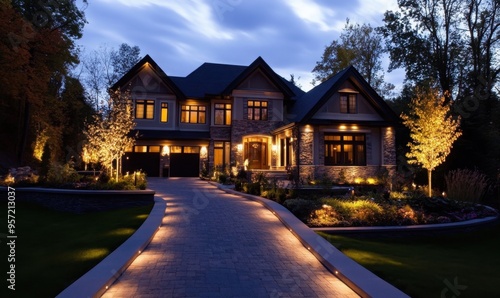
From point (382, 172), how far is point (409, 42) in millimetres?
13877

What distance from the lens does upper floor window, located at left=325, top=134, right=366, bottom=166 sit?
21.4 metres

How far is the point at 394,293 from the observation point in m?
4.46

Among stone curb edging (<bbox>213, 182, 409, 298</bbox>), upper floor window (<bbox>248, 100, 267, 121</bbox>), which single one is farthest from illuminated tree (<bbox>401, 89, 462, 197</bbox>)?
upper floor window (<bbox>248, 100, 267, 121</bbox>)

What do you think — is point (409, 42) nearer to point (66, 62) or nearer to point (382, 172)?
point (382, 172)

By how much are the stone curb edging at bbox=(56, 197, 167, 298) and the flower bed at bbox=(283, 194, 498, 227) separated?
4.42 metres

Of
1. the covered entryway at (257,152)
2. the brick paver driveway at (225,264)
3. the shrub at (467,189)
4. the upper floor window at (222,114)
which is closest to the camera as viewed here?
the brick paver driveway at (225,264)

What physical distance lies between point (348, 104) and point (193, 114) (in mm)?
11772

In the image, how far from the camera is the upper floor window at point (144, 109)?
24.9 m

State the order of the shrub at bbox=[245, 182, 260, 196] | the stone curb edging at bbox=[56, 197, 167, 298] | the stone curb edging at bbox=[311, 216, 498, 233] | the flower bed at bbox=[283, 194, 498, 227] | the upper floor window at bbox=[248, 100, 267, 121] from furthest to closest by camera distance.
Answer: the upper floor window at bbox=[248, 100, 267, 121]
the shrub at bbox=[245, 182, 260, 196]
the flower bed at bbox=[283, 194, 498, 227]
the stone curb edging at bbox=[311, 216, 498, 233]
the stone curb edging at bbox=[56, 197, 167, 298]

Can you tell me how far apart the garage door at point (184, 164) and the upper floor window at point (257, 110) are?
5360mm

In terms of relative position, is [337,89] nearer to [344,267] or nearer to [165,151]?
[165,151]

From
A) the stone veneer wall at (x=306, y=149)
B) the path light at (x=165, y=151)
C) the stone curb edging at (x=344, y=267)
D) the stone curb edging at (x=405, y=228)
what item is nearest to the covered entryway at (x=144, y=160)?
the path light at (x=165, y=151)

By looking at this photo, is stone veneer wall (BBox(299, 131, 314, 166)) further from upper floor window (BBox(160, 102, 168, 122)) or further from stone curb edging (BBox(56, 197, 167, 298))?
stone curb edging (BBox(56, 197, 167, 298))

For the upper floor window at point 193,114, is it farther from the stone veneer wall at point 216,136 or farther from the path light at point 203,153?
the path light at point 203,153
